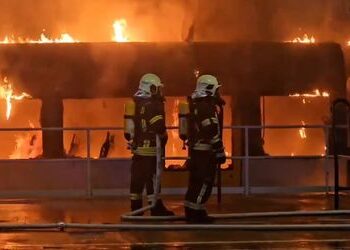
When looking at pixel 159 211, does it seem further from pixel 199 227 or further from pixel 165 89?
pixel 165 89

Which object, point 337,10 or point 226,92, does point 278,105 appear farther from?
point 337,10

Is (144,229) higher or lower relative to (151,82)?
lower

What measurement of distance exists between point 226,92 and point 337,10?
4.62 meters

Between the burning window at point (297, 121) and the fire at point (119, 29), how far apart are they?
3.85m

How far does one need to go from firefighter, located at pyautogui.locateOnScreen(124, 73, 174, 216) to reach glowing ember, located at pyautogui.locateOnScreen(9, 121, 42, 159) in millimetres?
4165

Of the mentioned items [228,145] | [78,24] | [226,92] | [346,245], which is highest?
[78,24]

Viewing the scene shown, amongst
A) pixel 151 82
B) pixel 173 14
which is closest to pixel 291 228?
pixel 151 82

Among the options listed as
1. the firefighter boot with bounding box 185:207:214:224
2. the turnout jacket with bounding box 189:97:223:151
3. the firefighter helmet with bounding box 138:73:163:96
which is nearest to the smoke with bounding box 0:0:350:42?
the firefighter helmet with bounding box 138:73:163:96

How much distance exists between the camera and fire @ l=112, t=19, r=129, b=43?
1512 cm

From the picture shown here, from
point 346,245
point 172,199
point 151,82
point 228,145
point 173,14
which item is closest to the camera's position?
point 346,245

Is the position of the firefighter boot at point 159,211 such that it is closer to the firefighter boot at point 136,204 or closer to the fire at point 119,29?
the firefighter boot at point 136,204

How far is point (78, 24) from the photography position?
15562 millimetres

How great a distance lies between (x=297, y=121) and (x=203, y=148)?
518 centimetres

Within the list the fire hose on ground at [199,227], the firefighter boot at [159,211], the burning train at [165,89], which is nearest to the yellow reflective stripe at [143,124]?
the firefighter boot at [159,211]
